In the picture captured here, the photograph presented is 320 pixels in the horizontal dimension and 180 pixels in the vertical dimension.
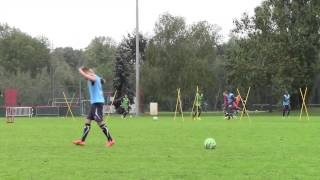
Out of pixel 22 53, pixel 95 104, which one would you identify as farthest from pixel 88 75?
pixel 22 53

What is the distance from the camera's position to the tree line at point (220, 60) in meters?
60.2

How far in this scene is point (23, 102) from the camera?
7631cm

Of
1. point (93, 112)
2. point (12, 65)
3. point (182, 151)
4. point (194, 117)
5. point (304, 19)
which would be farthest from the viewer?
point (12, 65)

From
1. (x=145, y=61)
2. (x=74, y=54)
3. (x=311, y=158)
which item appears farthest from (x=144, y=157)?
(x=74, y=54)

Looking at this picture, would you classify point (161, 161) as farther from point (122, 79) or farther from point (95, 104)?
point (122, 79)

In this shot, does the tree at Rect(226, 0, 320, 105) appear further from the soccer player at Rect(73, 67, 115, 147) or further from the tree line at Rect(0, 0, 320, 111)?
the soccer player at Rect(73, 67, 115, 147)

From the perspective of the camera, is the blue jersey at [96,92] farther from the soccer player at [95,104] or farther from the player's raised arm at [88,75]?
the player's raised arm at [88,75]

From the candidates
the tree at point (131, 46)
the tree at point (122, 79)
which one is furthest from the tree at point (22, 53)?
the tree at point (122, 79)

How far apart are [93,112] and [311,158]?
6.47m

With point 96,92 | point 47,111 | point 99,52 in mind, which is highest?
point 99,52

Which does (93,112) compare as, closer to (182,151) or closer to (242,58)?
(182,151)

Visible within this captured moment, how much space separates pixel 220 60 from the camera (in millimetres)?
95625

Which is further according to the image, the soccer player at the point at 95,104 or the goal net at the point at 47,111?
the goal net at the point at 47,111

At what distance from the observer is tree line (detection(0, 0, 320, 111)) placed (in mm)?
60219
